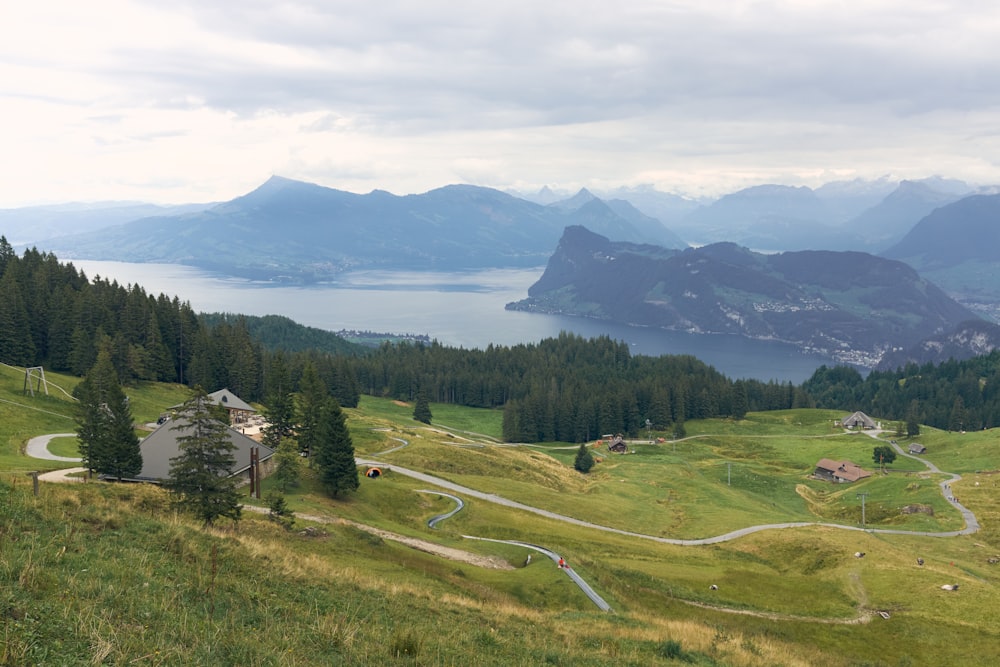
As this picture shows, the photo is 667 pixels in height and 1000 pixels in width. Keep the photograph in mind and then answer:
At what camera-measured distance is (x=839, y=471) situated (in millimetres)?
119312

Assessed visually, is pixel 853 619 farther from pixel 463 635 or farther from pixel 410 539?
pixel 463 635

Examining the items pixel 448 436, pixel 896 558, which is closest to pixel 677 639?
pixel 896 558

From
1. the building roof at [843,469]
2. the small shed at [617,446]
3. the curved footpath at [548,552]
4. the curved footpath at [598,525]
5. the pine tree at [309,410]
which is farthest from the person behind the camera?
the small shed at [617,446]

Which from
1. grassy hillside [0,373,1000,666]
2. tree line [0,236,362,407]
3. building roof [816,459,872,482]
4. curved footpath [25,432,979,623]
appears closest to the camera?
grassy hillside [0,373,1000,666]

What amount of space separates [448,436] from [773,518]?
64.1 meters

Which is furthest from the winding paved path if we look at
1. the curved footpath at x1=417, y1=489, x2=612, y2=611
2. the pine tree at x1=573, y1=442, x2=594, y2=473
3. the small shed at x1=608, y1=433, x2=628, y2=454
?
the small shed at x1=608, y1=433, x2=628, y2=454

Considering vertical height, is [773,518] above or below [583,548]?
below

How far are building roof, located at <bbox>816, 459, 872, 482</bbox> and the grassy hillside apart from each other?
1873cm

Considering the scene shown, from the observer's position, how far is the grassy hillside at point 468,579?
1591 cm

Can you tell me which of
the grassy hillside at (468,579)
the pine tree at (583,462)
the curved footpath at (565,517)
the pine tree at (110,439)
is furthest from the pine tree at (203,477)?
the pine tree at (583,462)

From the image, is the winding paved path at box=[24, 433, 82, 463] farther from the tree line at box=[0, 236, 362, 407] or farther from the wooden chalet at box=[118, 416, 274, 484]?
the tree line at box=[0, 236, 362, 407]

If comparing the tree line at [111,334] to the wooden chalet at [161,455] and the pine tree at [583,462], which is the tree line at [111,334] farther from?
the pine tree at [583,462]

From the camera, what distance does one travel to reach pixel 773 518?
84.8 meters

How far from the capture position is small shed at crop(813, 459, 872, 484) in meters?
117
